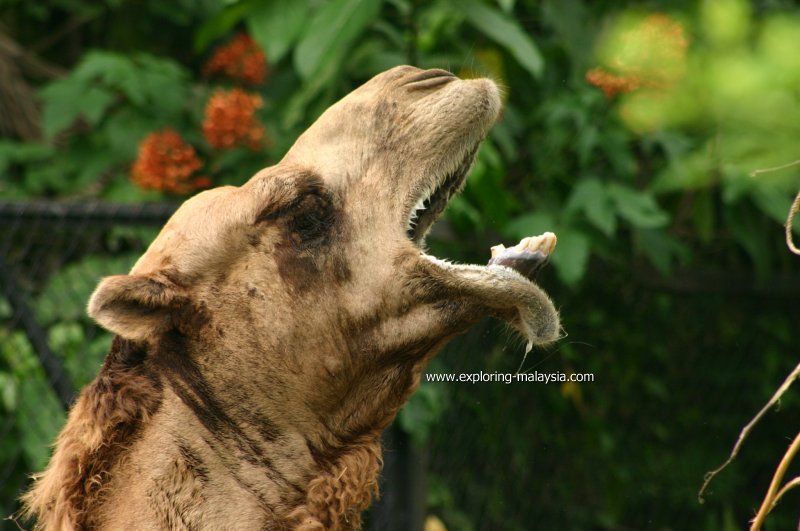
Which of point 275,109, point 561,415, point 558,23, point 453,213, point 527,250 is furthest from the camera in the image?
point 561,415

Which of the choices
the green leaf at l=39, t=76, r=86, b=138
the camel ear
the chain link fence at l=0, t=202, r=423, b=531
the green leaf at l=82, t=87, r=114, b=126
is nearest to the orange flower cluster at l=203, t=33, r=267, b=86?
→ the green leaf at l=82, t=87, r=114, b=126

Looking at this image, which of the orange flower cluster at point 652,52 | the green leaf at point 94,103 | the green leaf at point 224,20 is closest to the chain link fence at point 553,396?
the green leaf at point 94,103

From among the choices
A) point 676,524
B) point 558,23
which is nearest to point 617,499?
point 676,524

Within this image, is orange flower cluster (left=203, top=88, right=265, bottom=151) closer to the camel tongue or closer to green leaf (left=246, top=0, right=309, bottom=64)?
green leaf (left=246, top=0, right=309, bottom=64)

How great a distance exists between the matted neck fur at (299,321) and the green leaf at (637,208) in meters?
1.53

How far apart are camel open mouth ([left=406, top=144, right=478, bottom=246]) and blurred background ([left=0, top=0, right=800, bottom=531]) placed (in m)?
0.63

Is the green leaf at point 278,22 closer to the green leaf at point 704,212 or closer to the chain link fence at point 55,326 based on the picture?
the chain link fence at point 55,326

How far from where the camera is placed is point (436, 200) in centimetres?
280

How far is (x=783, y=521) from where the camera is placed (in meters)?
5.90

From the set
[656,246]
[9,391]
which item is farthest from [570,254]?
[9,391]

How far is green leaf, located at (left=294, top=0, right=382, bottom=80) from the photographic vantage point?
367cm

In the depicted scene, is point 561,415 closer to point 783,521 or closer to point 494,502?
point 494,502

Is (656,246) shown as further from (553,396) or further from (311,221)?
(311,221)

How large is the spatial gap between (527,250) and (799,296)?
3.75 meters
